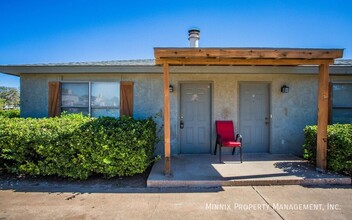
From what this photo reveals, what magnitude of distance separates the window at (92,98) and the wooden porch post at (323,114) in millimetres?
5314

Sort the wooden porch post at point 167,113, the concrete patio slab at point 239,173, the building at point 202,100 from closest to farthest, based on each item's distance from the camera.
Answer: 1. the concrete patio slab at point 239,173
2. the wooden porch post at point 167,113
3. the building at point 202,100

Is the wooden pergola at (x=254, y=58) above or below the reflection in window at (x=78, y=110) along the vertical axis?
above

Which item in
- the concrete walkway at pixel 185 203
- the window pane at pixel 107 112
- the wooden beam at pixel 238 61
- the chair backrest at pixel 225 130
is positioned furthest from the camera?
the window pane at pixel 107 112

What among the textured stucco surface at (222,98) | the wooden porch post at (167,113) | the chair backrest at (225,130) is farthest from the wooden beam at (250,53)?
the chair backrest at (225,130)

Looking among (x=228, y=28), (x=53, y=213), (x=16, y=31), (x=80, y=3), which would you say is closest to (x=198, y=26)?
(x=228, y=28)

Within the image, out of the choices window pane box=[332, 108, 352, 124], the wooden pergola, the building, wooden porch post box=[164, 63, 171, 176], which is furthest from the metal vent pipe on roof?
window pane box=[332, 108, 352, 124]

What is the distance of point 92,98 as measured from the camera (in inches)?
248

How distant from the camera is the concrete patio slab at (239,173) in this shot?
401 centimetres

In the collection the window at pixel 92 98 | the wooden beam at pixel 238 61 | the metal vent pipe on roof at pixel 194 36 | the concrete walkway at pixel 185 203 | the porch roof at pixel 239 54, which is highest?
the metal vent pipe on roof at pixel 194 36

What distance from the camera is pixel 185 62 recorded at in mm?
4445

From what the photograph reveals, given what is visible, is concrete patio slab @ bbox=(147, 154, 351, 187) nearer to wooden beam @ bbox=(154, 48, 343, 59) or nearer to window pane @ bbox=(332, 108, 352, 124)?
window pane @ bbox=(332, 108, 352, 124)

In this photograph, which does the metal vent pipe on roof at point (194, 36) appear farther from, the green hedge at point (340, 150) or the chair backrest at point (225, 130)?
the green hedge at point (340, 150)

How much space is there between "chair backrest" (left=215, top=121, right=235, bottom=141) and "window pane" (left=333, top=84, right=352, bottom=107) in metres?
3.46

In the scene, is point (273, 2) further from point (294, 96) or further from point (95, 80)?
point (95, 80)
